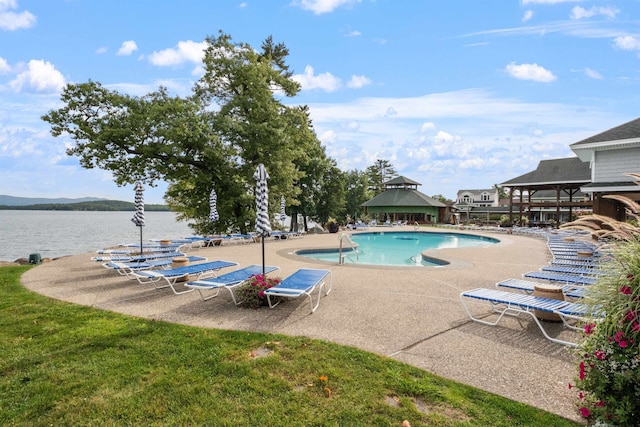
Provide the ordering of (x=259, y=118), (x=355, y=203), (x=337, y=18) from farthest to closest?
(x=355, y=203), (x=259, y=118), (x=337, y=18)

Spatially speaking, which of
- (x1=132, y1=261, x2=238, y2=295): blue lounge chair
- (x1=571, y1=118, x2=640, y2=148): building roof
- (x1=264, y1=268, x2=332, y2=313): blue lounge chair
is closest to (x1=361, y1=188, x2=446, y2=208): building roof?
(x1=571, y1=118, x2=640, y2=148): building roof

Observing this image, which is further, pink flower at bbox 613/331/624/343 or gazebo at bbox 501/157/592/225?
gazebo at bbox 501/157/592/225

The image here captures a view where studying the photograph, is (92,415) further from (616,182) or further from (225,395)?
(616,182)

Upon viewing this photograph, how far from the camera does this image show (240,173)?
65.4ft

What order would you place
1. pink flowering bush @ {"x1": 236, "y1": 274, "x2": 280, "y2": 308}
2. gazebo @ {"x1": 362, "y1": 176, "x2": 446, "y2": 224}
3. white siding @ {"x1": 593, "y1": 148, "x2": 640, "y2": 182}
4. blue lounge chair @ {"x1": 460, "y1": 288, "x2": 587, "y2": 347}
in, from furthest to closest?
gazebo @ {"x1": 362, "y1": 176, "x2": 446, "y2": 224} → white siding @ {"x1": 593, "y1": 148, "x2": 640, "y2": 182} → pink flowering bush @ {"x1": 236, "y1": 274, "x2": 280, "y2": 308} → blue lounge chair @ {"x1": 460, "y1": 288, "x2": 587, "y2": 347}

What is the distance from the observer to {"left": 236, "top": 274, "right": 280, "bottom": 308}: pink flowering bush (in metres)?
6.04

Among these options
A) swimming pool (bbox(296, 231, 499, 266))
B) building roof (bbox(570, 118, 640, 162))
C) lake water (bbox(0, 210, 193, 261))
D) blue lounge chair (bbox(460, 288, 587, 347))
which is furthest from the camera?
lake water (bbox(0, 210, 193, 261))

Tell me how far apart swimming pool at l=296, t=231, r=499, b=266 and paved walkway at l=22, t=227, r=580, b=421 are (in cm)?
374

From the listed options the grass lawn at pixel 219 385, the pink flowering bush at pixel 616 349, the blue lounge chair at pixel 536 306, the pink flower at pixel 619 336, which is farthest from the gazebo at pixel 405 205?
the pink flower at pixel 619 336

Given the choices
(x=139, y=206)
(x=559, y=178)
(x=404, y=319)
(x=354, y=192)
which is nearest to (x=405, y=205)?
(x=354, y=192)

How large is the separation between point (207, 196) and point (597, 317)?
20207mm

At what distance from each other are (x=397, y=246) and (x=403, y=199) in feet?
61.8

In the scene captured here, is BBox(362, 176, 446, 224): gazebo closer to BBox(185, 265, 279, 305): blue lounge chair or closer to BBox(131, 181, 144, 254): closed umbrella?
BBox(131, 181, 144, 254): closed umbrella

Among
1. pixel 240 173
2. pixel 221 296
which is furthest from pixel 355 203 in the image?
pixel 221 296
